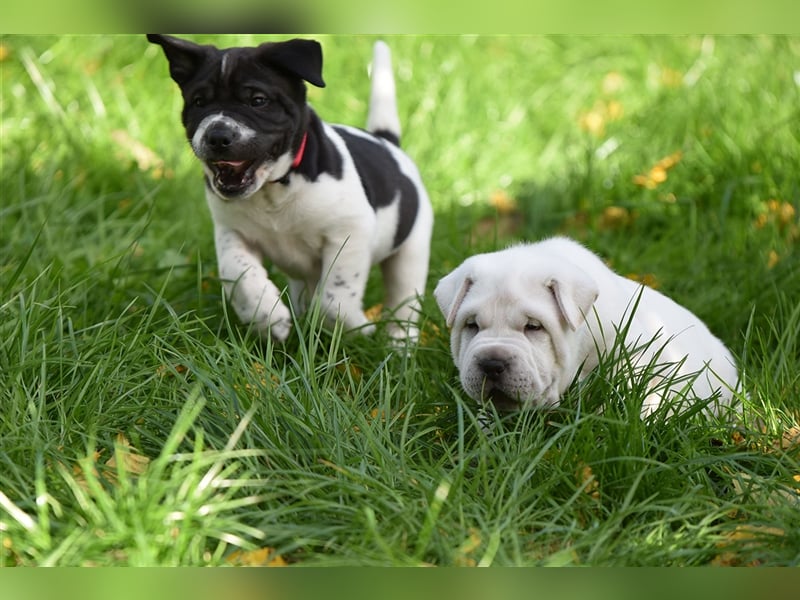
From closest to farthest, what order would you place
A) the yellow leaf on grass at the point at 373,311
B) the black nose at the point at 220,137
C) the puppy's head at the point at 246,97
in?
the black nose at the point at 220,137 → the puppy's head at the point at 246,97 → the yellow leaf on grass at the point at 373,311

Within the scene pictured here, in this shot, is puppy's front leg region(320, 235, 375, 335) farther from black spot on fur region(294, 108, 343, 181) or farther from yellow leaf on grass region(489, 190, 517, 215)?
yellow leaf on grass region(489, 190, 517, 215)

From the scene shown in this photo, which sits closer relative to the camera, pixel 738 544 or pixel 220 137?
pixel 738 544

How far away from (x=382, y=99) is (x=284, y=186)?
1.33m

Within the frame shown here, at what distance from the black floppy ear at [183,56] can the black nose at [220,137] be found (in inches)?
A: 16.5

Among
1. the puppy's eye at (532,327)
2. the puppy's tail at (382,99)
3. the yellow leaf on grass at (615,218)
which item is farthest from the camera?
the yellow leaf on grass at (615,218)

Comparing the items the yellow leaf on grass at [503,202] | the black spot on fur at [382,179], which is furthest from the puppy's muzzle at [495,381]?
the yellow leaf on grass at [503,202]

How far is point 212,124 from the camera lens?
4.48 m

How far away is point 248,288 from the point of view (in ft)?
15.8

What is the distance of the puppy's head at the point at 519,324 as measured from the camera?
3.82 metres

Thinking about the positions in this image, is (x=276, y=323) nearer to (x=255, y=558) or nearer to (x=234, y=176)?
(x=234, y=176)

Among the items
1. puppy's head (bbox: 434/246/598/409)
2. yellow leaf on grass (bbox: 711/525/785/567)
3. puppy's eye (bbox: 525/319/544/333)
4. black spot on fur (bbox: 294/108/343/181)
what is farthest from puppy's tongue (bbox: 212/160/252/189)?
yellow leaf on grass (bbox: 711/525/785/567)

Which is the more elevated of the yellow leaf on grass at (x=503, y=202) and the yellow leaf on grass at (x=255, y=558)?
the yellow leaf on grass at (x=255, y=558)

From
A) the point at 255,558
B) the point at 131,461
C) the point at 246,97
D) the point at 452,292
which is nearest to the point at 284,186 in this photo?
the point at 246,97

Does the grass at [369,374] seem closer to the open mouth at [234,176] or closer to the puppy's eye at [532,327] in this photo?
the puppy's eye at [532,327]
